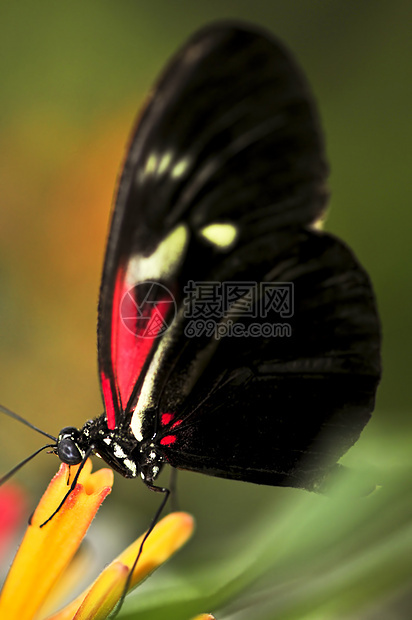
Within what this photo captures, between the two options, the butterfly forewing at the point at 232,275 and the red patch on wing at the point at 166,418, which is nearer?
the butterfly forewing at the point at 232,275

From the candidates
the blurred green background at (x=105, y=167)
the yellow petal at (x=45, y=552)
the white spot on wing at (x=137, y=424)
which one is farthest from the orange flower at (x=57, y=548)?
the blurred green background at (x=105, y=167)

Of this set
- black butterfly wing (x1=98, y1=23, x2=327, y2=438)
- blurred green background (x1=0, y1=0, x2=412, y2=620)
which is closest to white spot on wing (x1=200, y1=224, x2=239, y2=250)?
black butterfly wing (x1=98, y1=23, x2=327, y2=438)

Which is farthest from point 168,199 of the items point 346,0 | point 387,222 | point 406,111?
point 346,0

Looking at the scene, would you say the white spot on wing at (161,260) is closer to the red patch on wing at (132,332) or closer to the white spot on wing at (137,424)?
the red patch on wing at (132,332)

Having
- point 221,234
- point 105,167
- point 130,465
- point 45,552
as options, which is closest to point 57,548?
point 45,552

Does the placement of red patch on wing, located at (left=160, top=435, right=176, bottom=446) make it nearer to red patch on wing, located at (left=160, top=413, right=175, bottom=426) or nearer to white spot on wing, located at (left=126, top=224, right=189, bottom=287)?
red patch on wing, located at (left=160, top=413, right=175, bottom=426)

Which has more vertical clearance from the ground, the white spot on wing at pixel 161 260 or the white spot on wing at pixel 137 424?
the white spot on wing at pixel 161 260
